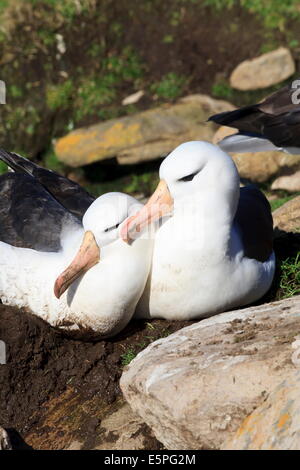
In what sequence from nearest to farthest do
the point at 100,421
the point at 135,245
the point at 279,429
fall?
1. the point at 279,429
2. the point at 100,421
3. the point at 135,245

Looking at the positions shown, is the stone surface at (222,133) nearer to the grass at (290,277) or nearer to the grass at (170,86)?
the grass at (170,86)

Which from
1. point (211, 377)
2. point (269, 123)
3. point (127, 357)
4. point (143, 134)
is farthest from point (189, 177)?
point (143, 134)

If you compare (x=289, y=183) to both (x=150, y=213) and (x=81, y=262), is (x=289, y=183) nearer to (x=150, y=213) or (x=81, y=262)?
(x=150, y=213)

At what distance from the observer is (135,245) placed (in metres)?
4.55

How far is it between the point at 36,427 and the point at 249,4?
752 cm

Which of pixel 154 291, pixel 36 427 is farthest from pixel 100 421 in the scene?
pixel 154 291

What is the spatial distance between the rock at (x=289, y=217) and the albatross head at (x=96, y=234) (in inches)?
69.0

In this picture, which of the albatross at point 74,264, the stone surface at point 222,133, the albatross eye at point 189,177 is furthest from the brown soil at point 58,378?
the stone surface at point 222,133

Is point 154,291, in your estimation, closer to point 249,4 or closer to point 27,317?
point 27,317

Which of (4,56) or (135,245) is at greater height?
(4,56)

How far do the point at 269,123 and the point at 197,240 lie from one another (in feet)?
7.17

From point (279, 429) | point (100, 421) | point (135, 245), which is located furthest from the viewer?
point (135, 245)

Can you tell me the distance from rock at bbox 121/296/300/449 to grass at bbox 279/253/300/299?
32.8 inches

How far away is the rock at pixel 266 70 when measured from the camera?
9.62 metres
